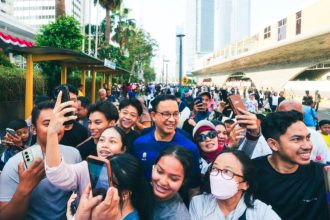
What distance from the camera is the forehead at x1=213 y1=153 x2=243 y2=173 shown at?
2501mm

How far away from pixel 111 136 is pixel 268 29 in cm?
4479

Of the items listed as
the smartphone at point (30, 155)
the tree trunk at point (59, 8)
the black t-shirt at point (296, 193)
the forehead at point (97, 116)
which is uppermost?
the tree trunk at point (59, 8)

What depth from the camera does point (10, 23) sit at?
31.4 m

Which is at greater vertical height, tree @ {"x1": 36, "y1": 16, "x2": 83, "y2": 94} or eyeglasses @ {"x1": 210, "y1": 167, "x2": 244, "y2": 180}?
tree @ {"x1": 36, "y1": 16, "x2": 83, "y2": 94}

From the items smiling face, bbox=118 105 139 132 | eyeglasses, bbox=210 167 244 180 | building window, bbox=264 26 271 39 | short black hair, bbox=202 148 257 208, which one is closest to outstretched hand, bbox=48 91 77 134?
eyeglasses, bbox=210 167 244 180

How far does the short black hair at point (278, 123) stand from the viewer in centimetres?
279

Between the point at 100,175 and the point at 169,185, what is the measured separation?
62cm

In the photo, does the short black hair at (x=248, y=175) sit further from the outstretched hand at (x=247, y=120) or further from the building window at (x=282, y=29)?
the building window at (x=282, y=29)

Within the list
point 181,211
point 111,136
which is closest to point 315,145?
point 181,211

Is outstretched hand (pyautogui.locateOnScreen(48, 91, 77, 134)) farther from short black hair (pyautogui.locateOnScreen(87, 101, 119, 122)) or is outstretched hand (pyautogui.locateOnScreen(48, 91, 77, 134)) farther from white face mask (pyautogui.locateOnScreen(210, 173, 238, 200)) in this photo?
short black hair (pyautogui.locateOnScreen(87, 101, 119, 122))

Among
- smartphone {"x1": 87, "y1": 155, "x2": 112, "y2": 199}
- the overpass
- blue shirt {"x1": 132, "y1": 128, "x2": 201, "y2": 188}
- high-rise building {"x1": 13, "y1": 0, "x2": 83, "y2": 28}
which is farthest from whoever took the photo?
high-rise building {"x1": 13, "y1": 0, "x2": 83, "y2": 28}

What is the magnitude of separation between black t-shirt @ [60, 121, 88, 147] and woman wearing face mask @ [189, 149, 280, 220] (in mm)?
2062

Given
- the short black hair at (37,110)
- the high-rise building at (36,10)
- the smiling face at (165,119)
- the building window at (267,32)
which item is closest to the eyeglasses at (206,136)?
the smiling face at (165,119)

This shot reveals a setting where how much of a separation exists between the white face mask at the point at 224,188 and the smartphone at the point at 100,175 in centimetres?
85
